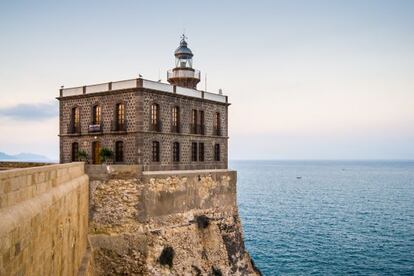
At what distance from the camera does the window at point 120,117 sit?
26.3 meters

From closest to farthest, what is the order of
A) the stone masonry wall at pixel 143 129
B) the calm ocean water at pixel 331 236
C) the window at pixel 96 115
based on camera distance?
the stone masonry wall at pixel 143 129 → the window at pixel 96 115 → the calm ocean water at pixel 331 236

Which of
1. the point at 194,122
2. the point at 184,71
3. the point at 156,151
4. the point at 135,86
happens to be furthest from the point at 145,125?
the point at 184,71

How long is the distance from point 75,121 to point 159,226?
10373mm

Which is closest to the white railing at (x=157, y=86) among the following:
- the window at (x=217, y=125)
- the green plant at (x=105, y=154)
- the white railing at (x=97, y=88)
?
the white railing at (x=97, y=88)

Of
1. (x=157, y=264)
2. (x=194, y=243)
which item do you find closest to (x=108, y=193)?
(x=157, y=264)

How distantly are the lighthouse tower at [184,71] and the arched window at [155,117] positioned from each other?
8484 millimetres

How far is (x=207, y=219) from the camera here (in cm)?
2697

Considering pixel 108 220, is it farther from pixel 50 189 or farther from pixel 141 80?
pixel 50 189

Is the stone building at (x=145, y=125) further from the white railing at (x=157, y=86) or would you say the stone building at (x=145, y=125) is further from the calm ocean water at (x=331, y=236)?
the calm ocean water at (x=331, y=236)

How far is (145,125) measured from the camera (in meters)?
25.7

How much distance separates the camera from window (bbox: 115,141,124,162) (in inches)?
1040

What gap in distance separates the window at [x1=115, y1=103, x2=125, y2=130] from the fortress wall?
1429cm

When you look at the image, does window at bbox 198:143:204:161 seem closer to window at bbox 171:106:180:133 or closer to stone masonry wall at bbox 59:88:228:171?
stone masonry wall at bbox 59:88:228:171

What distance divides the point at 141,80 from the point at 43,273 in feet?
60.3
